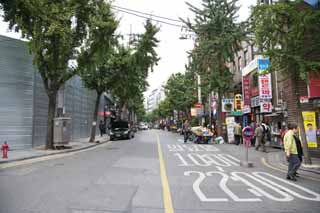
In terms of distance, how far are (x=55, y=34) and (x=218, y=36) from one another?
13.6 metres

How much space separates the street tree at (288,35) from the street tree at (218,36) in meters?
12.6

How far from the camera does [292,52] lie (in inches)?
442

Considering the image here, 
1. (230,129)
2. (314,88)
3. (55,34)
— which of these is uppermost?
(55,34)

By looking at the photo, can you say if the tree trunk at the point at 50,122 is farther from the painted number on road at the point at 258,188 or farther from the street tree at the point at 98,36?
the painted number on road at the point at 258,188

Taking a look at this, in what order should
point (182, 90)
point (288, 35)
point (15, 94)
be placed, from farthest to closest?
point (182, 90), point (15, 94), point (288, 35)

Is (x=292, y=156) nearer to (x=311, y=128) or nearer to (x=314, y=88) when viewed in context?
(x=311, y=128)

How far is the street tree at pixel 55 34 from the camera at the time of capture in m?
16.7

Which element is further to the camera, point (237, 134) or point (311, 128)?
point (237, 134)

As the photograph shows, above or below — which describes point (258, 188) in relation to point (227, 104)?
below

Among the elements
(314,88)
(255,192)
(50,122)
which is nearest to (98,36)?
(50,122)

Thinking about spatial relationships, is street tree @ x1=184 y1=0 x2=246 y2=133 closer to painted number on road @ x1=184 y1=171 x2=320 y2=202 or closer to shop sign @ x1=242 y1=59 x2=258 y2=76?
shop sign @ x1=242 y1=59 x2=258 y2=76

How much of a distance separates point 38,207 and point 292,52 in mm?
10035

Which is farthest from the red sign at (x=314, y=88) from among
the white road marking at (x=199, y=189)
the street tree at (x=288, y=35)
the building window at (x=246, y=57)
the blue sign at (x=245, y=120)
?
the blue sign at (x=245, y=120)

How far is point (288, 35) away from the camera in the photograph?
11.1 m
